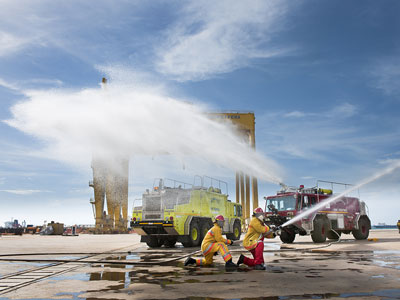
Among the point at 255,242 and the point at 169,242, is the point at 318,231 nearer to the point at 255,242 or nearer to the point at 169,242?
the point at 169,242

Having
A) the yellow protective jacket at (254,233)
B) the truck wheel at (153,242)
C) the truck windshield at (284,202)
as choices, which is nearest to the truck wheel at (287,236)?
the truck windshield at (284,202)

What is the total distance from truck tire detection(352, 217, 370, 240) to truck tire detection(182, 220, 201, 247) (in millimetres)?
7817

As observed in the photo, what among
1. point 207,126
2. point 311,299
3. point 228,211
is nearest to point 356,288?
point 311,299

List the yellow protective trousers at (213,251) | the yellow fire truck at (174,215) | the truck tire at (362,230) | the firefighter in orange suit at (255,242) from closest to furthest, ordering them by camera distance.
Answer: the firefighter in orange suit at (255,242), the yellow protective trousers at (213,251), the yellow fire truck at (174,215), the truck tire at (362,230)

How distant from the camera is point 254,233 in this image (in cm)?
759

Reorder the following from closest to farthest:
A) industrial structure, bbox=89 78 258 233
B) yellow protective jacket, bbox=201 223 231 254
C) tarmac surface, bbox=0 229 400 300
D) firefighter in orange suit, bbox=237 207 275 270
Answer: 1. tarmac surface, bbox=0 229 400 300
2. firefighter in orange suit, bbox=237 207 275 270
3. yellow protective jacket, bbox=201 223 231 254
4. industrial structure, bbox=89 78 258 233

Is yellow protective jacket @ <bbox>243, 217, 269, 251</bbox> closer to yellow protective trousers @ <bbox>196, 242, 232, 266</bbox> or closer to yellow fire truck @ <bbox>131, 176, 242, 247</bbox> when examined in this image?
yellow protective trousers @ <bbox>196, 242, 232, 266</bbox>

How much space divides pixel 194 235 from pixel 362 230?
8.49 meters

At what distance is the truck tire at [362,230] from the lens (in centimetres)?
1758

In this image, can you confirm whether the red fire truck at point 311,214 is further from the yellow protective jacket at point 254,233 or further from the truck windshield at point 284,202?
the yellow protective jacket at point 254,233

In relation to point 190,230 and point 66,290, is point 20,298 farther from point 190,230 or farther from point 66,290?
point 190,230

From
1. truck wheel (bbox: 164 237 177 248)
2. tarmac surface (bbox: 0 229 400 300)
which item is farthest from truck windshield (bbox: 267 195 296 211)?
tarmac surface (bbox: 0 229 400 300)

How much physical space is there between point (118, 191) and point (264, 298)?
4190 centimetres

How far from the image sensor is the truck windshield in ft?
49.2
